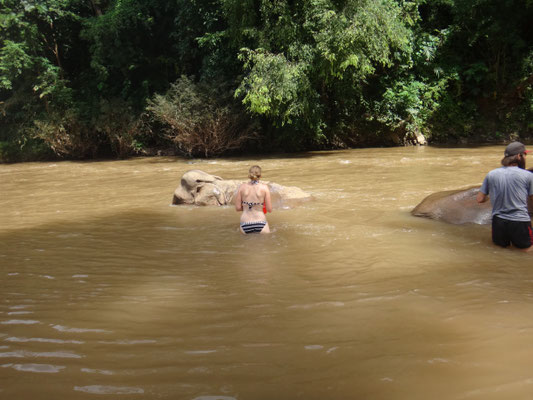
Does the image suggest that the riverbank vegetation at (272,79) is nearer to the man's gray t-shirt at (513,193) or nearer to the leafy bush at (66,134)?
the leafy bush at (66,134)

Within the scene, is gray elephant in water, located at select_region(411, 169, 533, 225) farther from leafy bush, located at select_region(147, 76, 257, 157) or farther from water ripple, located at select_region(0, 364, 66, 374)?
leafy bush, located at select_region(147, 76, 257, 157)

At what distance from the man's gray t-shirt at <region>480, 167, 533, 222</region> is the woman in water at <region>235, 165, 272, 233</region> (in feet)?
10.5

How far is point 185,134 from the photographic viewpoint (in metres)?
21.1

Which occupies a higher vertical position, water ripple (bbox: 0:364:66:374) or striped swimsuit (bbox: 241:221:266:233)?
striped swimsuit (bbox: 241:221:266:233)

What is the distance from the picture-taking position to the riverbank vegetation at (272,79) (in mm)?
18828

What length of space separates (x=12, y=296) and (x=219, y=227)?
12.5ft

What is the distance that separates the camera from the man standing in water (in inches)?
227

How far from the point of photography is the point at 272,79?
18109mm

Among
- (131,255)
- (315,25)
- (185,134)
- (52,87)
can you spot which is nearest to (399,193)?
(131,255)

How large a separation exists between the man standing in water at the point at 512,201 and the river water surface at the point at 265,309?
0.25 metres

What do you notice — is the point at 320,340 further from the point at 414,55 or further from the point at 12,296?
the point at 414,55

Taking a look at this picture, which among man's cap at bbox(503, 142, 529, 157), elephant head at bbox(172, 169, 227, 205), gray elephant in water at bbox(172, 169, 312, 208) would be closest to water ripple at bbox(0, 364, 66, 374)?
man's cap at bbox(503, 142, 529, 157)

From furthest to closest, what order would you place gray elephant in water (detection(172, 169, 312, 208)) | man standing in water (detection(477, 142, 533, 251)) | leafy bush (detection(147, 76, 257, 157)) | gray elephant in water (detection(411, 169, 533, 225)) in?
leafy bush (detection(147, 76, 257, 157)), gray elephant in water (detection(172, 169, 312, 208)), gray elephant in water (detection(411, 169, 533, 225)), man standing in water (detection(477, 142, 533, 251))

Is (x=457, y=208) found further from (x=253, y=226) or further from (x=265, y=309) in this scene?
(x=265, y=309)
